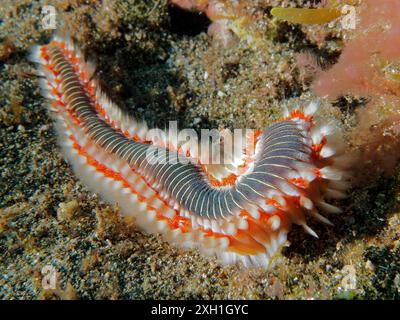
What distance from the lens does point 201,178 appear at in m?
4.56

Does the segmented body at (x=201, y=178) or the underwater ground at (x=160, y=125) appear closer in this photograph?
the segmented body at (x=201, y=178)

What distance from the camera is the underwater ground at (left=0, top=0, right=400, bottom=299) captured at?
3.65 metres

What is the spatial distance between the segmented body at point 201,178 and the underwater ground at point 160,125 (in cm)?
27

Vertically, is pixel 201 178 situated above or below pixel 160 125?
below

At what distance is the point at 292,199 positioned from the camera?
346cm

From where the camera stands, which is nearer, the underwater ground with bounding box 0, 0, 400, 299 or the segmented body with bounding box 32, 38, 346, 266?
the segmented body with bounding box 32, 38, 346, 266

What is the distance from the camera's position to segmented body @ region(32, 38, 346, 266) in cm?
350

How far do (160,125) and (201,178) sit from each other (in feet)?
7.19

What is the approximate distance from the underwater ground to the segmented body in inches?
10.5

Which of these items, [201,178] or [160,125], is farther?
[160,125]

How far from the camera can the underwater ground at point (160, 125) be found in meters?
3.65

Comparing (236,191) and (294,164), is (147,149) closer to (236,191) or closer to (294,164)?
(236,191)
